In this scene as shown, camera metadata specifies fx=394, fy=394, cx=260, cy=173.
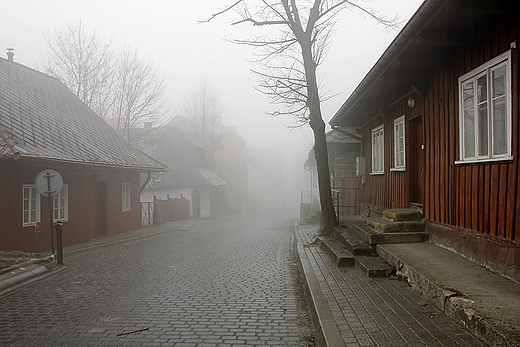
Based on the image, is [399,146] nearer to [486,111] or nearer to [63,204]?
[486,111]

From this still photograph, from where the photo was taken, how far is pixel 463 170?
6031mm

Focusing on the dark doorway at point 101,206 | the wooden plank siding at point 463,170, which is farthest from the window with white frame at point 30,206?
the wooden plank siding at point 463,170

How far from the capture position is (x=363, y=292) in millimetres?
5457

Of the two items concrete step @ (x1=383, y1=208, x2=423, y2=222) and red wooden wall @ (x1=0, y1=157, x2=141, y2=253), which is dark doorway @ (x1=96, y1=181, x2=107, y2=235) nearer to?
red wooden wall @ (x1=0, y1=157, x2=141, y2=253)

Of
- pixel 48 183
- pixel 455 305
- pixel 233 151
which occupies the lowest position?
pixel 455 305

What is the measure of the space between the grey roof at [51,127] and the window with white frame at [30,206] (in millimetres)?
1266

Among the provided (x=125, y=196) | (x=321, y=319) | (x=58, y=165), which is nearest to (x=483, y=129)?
(x=321, y=319)

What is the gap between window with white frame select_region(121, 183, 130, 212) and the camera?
Answer: 18127mm

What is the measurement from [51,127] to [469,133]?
1318 cm

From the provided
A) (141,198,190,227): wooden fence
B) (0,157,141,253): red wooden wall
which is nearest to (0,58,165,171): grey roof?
(0,157,141,253): red wooden wall

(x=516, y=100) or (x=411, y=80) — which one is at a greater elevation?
(x=411, y=80)

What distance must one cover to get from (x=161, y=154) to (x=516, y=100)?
33.1 meters

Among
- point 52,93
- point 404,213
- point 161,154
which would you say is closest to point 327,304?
point 404,213

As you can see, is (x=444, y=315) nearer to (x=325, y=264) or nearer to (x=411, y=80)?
(x=325, y=264)
